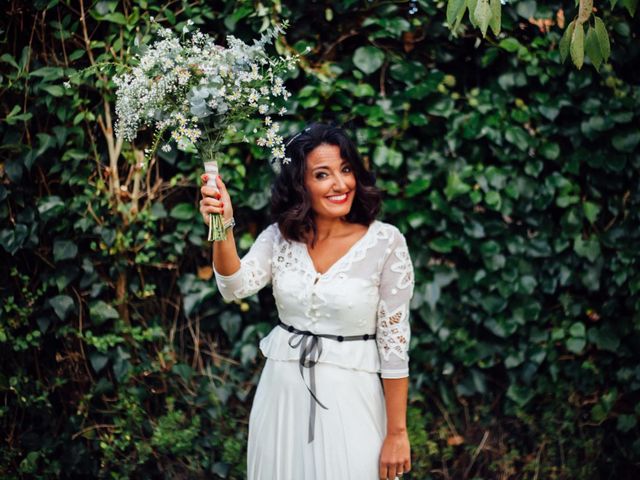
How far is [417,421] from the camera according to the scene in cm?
325

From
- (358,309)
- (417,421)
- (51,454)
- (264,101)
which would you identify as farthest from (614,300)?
(51,454)

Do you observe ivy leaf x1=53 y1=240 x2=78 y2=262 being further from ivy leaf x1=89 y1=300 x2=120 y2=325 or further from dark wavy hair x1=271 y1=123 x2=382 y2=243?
dark wavy hair x1=271 y1=123 x2=382 y2=243

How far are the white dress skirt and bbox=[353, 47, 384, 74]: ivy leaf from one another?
150cm

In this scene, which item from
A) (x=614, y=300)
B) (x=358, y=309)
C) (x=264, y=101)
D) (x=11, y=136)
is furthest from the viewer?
(x=614, y=300)

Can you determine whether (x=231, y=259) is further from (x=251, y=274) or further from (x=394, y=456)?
(x=394, y=456)

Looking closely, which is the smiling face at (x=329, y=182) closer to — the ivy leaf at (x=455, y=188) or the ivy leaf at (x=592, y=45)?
the ivy leaf at (x=592, y=45)

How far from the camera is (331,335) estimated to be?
7.38ft

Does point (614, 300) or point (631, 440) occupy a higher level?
point (614, 300)

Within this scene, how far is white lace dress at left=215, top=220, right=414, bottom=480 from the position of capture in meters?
2.22

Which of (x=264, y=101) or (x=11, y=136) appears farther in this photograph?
(x=11, y=136)

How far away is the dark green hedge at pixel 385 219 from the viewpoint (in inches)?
123

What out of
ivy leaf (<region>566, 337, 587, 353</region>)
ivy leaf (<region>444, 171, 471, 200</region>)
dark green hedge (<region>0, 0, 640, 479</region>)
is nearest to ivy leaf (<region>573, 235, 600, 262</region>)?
dark green hedge (<region>0, 0, 640, 479</region>)

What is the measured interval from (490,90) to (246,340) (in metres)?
1.66

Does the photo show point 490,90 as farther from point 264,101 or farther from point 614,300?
point 264,101
